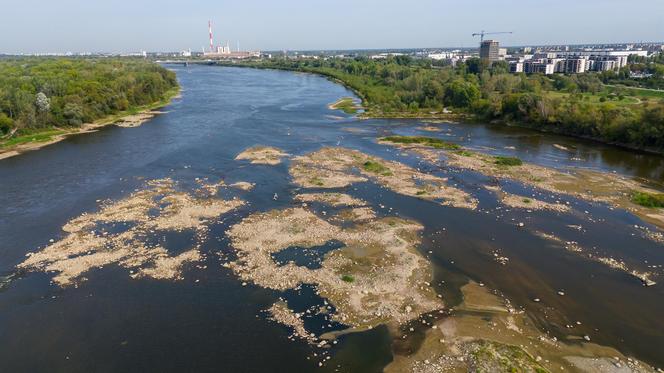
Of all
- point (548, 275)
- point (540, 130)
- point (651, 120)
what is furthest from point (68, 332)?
point (540, 130)

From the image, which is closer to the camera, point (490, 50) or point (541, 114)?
point (541, 114)

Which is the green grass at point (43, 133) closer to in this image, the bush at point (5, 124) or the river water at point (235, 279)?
the bush at point (5, 124)

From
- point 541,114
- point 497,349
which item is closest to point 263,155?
point 497,349

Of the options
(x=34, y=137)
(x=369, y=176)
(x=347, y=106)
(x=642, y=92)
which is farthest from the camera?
(x=347, y=106)

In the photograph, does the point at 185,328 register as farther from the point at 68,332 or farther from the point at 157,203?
the point at 157,203

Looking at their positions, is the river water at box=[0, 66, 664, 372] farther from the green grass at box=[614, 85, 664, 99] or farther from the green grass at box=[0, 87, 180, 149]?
the green grass at box=[614, 85, 664, 99]

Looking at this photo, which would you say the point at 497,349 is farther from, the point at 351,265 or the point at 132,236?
the point at 132,236

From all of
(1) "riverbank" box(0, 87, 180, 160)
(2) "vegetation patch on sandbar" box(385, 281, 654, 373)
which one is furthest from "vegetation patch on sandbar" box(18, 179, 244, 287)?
(1) "riverbank" box(0, 87, 180, 160)
